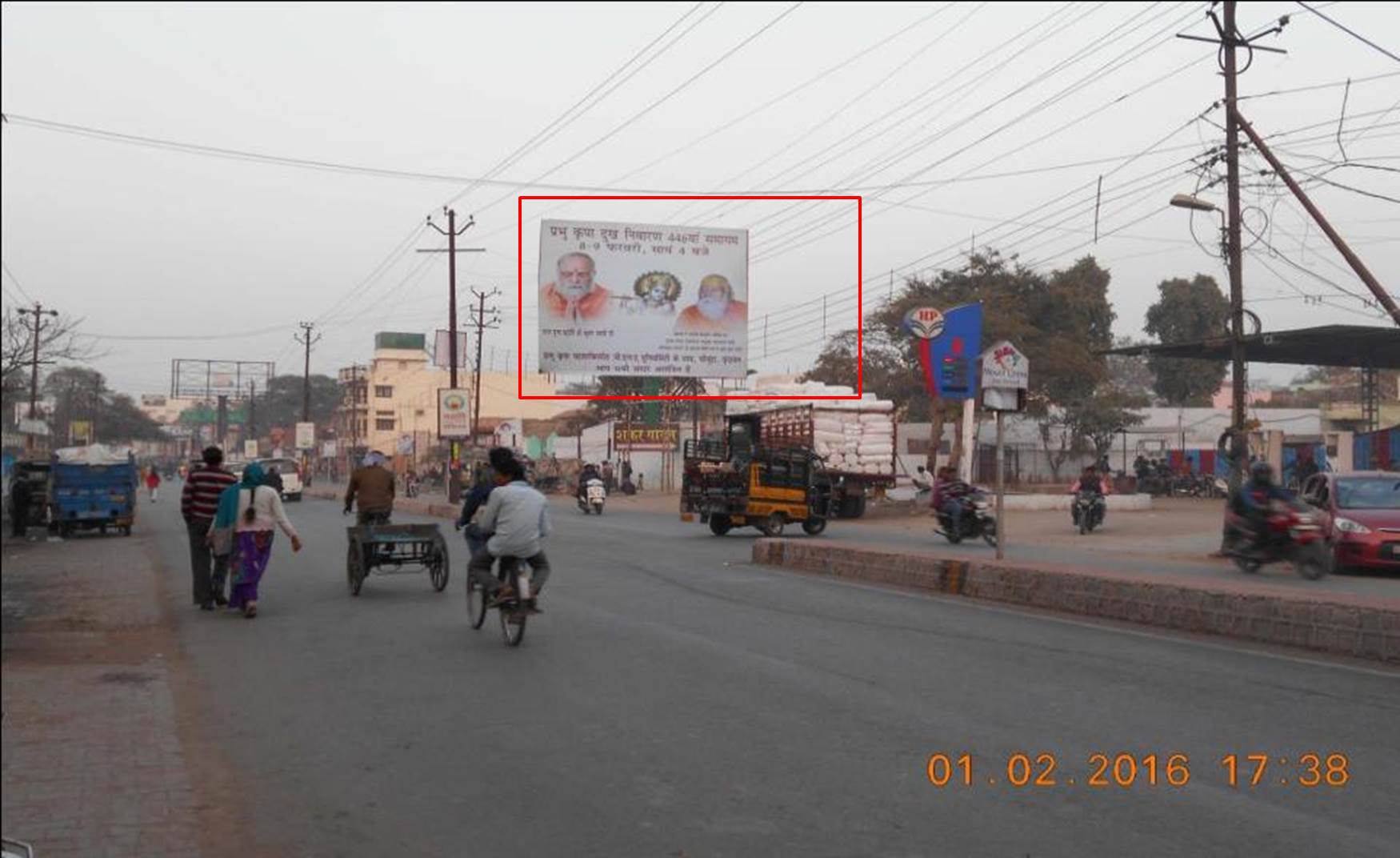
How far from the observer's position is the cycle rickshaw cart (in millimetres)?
14523

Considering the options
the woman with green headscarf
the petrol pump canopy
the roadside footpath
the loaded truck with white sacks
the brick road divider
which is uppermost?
the petrol pump canopy

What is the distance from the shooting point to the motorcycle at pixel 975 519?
23703 millimetres

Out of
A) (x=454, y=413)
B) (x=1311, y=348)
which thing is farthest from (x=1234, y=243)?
(x=454, y=413)

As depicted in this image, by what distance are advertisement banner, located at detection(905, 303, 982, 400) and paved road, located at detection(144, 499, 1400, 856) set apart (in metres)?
19.1

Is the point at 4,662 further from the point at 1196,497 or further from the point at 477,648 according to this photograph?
the point at 1196,497

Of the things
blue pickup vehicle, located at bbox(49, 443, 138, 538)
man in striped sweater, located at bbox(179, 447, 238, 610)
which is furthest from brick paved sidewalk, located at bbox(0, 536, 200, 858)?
blue pickup vehicle, located at bbox(49, 443, 138, 538)

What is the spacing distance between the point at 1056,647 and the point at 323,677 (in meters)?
5.82

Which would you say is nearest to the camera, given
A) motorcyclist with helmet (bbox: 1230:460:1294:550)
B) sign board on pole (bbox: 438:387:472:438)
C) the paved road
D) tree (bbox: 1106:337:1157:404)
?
the paved road

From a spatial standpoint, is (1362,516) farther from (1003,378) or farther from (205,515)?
(205,515)

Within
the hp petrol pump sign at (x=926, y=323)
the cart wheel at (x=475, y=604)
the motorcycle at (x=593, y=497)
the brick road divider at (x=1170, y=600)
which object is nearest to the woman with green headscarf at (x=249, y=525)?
the cart wheel at (x=475, y=604)

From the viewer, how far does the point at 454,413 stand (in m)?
46.4

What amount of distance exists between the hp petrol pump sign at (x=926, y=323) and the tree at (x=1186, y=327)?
110 ft

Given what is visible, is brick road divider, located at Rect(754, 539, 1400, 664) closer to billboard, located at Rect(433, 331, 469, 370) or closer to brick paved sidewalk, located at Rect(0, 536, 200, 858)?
brick paved sidewalk, located at Rect(0, 536, 200, 858)

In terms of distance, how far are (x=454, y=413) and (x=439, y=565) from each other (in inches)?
1263
